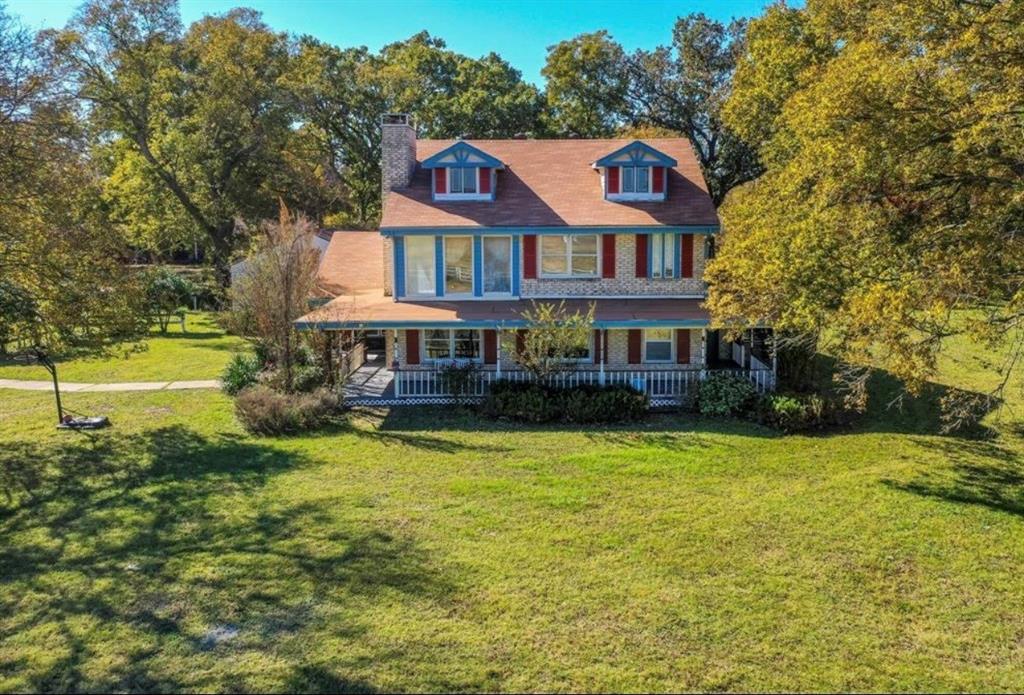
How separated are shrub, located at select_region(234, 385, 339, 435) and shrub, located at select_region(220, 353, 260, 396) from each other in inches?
119

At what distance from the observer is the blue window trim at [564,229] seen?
21984 mm

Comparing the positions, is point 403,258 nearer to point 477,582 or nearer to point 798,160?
point 798,160

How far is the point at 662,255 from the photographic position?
22.7 meters

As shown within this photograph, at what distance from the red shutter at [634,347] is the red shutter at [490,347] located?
13.7ft

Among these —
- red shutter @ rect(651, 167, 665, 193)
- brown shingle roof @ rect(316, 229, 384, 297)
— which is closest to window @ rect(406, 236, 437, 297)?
brown shingle roof @ rect(316, 229, 384, 297)

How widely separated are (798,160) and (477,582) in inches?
483

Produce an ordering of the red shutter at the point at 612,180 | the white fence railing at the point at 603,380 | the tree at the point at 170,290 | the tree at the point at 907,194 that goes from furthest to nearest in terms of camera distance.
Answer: the tree at the point at 170,290 < the red shutter at the point at 612,180 < the white fence railing at the point at 603,380 < the tree at the point at 907,194

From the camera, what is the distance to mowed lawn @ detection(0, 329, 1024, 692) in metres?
8.29

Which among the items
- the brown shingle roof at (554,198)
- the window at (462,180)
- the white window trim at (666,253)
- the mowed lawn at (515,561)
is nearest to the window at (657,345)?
the white window trim at (666,253)

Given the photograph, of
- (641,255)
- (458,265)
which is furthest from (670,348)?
(458,265)

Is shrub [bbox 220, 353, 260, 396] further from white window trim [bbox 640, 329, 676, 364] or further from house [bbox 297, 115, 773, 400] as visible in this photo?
white window trim [bbox 640, 329, 676, 364]

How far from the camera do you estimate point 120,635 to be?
353 inches

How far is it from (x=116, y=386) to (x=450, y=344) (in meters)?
11.4

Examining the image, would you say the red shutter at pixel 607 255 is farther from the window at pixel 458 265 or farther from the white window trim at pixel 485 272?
the window at pixel 458 265
